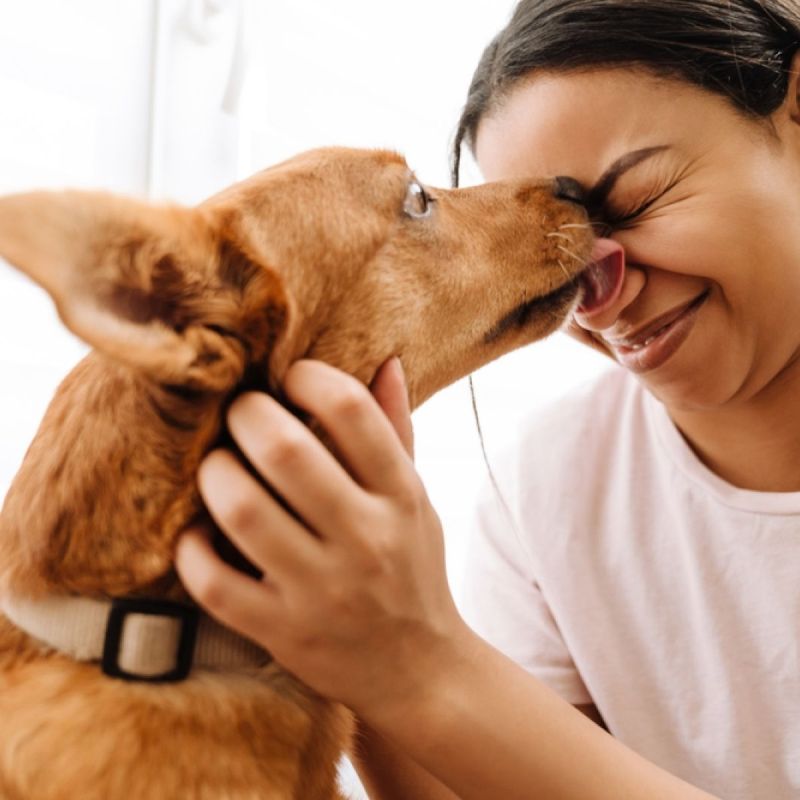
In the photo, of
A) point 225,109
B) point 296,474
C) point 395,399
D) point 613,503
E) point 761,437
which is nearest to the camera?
point 296,474

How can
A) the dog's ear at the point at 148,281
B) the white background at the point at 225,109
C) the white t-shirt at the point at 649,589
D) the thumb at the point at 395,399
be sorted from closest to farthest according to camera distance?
the dog's ear at the point at 148,281, the thumb at the point at 395,399, the white t-shirt at the point at 649,589, the white background at the point at 225,109

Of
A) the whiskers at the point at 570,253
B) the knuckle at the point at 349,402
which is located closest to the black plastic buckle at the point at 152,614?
the knuckle at the point at 349,402

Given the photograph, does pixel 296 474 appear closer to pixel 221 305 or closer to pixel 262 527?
pixel 262 527

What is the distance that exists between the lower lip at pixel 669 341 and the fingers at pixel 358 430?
1.50 ft

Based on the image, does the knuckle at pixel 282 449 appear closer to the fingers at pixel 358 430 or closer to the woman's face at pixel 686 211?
the fingers at pixel 358 430

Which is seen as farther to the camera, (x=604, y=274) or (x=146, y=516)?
(x=604, y=274)

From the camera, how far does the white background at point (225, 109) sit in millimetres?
1425

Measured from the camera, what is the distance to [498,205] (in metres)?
1.04

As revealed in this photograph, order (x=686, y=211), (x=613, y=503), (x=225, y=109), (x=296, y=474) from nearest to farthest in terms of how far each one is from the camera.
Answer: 1. (x=296, y=474)
2. (x=686, y=211)
3. (x=613, y=503)
4. (x=225, y=109)

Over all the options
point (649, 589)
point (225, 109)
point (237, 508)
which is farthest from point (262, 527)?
point (225, 109)

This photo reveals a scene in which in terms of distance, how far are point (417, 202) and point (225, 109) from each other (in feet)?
2.70

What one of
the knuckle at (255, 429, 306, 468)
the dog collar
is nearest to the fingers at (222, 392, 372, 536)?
the knuckle at (255, 429, 306, 468)

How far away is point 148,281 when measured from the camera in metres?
0.66

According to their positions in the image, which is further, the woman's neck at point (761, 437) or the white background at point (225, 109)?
the white background at point (225, 109)
